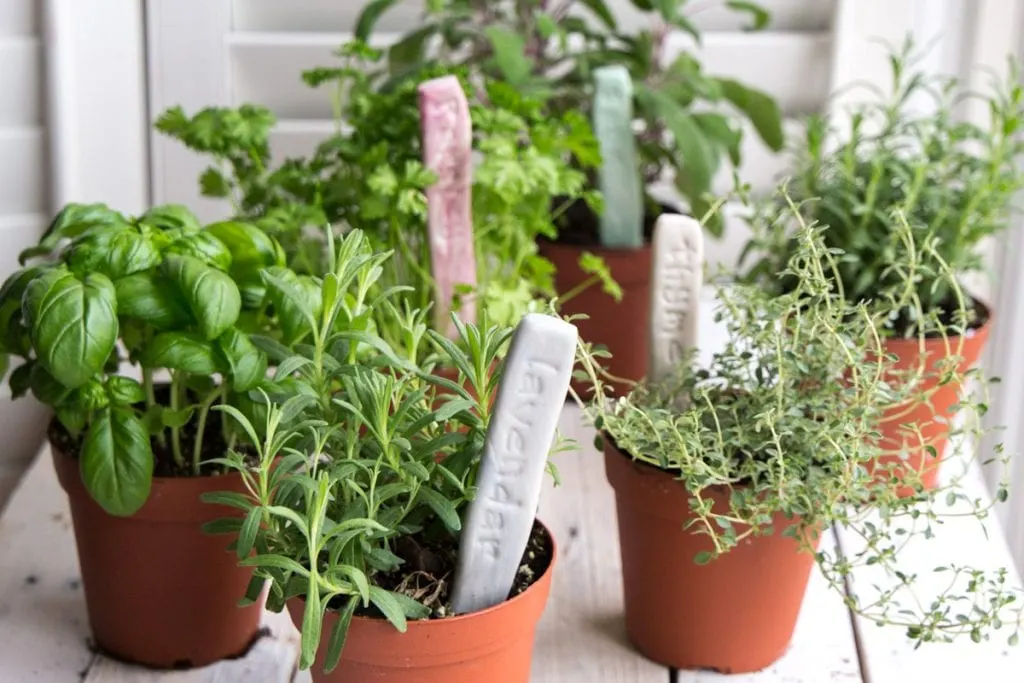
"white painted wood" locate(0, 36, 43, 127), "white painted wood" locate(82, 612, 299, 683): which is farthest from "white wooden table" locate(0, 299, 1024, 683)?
"white painted wood" locate(0, 36, 43, 127)

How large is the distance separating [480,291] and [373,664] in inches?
20.0

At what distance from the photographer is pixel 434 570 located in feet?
2.81

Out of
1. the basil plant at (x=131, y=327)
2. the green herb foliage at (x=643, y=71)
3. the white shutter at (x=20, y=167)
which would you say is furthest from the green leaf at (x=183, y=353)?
the green herb foliage at (x=643, y=71)

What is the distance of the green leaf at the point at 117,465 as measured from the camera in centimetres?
89

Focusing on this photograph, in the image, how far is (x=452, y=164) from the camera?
118 cm


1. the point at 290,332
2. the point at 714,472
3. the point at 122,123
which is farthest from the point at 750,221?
the point at 122,123

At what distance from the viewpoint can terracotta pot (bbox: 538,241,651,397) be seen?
1.36 metres

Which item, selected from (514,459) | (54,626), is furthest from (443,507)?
(54,626)

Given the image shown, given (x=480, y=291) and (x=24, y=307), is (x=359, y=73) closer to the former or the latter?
(x=480, y=291)

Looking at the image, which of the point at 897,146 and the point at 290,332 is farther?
the point at 897,146

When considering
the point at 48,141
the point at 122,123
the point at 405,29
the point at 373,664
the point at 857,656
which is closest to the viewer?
the point at 373,664

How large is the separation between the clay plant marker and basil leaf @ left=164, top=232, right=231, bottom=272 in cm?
28

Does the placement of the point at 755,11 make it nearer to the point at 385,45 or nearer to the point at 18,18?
the point at 385,45

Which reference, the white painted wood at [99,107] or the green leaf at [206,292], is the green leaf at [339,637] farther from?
the white painted wood at [99,107]
